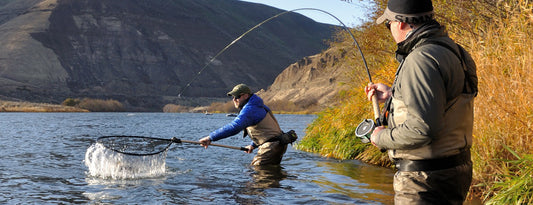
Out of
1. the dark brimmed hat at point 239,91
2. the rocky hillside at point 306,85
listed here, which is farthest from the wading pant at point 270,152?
the rocky hillside at point 306,85

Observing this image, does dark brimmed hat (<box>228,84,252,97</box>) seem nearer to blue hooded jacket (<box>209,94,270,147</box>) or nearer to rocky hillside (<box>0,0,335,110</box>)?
blue hooded jacket (<box>209,94,270,147</box>)

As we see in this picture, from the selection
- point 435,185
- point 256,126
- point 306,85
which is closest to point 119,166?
point 256,126

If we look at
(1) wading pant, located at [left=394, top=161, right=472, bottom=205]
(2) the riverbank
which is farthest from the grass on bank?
(2) the riverbank

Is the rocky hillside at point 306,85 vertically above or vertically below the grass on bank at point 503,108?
below

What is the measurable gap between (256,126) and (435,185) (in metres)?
7.30

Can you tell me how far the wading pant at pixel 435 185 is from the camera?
3.36m

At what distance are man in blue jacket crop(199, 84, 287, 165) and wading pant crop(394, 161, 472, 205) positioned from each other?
617 cm

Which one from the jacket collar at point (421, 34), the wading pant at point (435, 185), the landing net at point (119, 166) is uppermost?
the jacket collar at point (421, 34)

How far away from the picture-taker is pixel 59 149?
1909cm

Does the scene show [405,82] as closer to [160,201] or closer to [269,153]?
[160,201]

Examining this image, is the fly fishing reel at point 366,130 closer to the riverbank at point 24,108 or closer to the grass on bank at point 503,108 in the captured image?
the grass on bank at point 503,108

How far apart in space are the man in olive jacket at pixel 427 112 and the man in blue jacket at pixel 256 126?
20.4 ft

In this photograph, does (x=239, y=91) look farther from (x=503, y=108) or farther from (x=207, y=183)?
(x=503, y=108)

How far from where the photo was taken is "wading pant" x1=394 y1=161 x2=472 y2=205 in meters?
3.36
